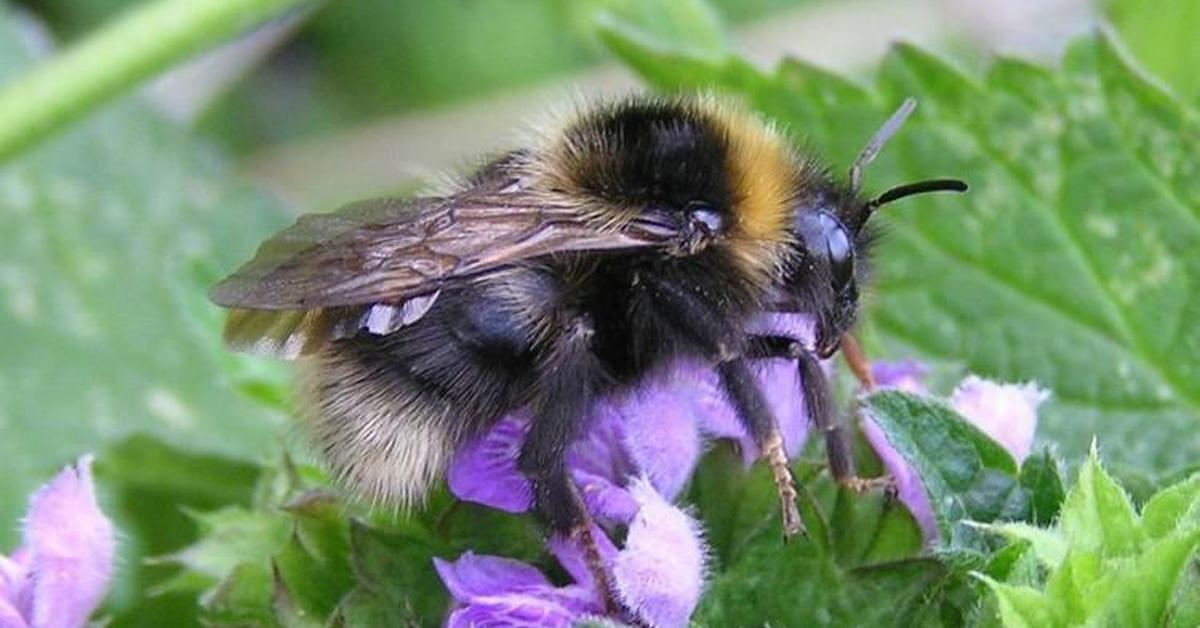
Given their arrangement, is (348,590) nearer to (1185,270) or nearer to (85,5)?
(1185,270)

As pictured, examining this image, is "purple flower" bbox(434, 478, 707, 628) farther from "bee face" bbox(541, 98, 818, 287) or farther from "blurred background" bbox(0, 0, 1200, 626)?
"blurred background" bbox(0, 0, 1200, 626)

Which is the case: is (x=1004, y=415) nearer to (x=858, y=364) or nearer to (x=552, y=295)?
(x=858, y=364)

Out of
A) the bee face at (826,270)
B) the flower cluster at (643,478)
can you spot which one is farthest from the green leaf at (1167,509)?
the bee face at (826,270)

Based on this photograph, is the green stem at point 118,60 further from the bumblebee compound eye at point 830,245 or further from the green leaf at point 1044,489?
the green leaf at point 1044,489

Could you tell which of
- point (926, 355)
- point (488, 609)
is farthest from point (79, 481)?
point (926, 355)

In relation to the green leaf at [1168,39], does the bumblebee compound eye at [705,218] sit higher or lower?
higher

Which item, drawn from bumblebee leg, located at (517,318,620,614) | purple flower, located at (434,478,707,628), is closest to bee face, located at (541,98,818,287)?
bumblebee leg, located at (517,318,620,614)

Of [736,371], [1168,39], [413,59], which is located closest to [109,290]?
[413,59]
